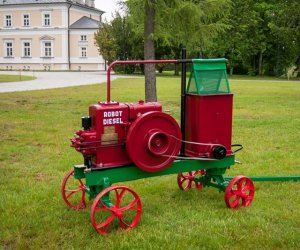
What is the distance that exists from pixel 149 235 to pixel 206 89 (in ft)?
5.85

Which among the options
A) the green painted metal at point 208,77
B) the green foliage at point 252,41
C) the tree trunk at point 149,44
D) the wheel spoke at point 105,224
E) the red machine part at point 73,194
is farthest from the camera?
the green foliage at point 252,41

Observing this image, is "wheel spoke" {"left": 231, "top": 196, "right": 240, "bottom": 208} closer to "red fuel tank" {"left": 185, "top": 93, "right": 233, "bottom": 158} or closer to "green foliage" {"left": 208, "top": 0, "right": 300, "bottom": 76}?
"red fuel tank" {"left": 185, "top": 93, "right": 233, "bottom": 158}

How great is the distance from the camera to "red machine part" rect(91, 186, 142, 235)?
15.0ft

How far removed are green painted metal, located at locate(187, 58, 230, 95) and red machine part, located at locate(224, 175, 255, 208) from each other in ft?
3.47

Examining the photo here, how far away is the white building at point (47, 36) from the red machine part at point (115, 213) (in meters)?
64.0

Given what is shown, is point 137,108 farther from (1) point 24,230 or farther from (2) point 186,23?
(2) point 186,23

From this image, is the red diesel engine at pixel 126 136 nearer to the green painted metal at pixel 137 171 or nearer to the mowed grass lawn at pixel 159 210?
the green painted metal at pixel 137 171

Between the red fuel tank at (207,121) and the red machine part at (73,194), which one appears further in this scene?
the red machine part at (73,194)

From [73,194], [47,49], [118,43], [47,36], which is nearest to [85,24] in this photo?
[47,36]

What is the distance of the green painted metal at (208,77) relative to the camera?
207 inches

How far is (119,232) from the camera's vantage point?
15.2ft

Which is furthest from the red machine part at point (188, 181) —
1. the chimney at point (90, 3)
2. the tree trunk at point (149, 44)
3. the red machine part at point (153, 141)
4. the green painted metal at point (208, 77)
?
the chimney at point (90, 3)

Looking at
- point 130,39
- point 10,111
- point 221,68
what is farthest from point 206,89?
point 130,39

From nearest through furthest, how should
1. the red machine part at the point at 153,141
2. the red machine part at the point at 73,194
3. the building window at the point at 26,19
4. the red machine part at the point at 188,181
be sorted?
1. the red machine part at the point at 153,141
2. the red machine part at the point at 73,194
3. the red machine part at the point at 188,181
4. the building window at the point at 26,19
